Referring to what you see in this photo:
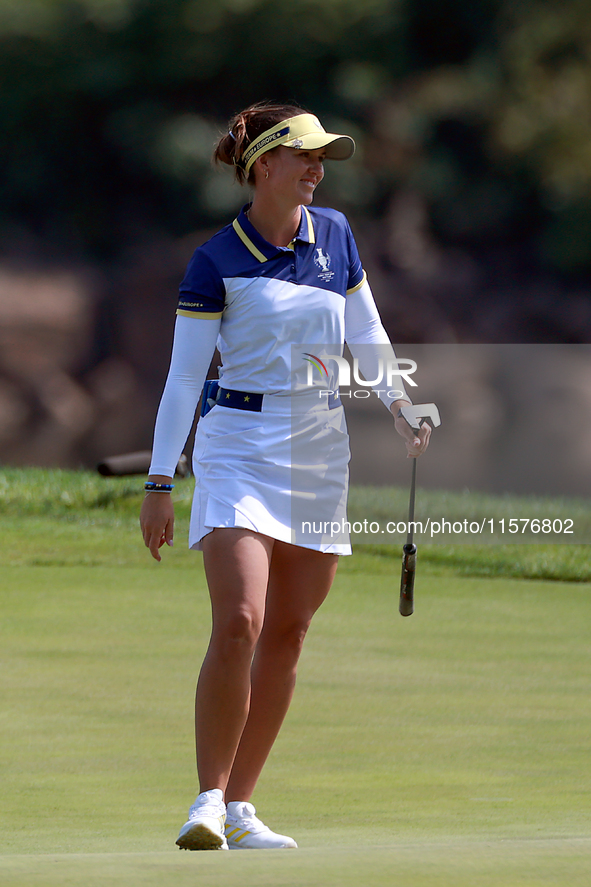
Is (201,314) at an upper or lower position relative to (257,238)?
lower

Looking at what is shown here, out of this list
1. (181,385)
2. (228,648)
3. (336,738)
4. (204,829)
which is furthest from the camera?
(336,738)

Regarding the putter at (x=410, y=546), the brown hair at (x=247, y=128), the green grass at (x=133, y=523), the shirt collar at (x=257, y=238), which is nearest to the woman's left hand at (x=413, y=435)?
the putter at (x=410, y=546)

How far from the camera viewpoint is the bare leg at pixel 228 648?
2.20 m

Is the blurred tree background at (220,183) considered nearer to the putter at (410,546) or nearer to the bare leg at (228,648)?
the putter at (410,546)

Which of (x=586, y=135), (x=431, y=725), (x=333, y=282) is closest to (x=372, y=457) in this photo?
(x=586, y=135)

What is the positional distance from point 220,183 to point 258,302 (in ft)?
36.3

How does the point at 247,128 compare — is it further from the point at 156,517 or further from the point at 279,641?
the point at 279,641

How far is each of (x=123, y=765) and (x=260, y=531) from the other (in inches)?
36.3

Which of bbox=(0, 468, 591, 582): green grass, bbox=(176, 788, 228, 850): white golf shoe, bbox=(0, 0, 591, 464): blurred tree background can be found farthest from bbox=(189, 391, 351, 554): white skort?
bbox=(0, 0, 591, 464): blurred tree background

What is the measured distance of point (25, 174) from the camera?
1331cm

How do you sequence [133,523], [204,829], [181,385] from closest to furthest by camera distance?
[204,829] < [181,385] < [133,523]

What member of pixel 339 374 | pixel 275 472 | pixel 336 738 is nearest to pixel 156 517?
pixel 275 472

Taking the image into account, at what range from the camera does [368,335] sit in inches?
101

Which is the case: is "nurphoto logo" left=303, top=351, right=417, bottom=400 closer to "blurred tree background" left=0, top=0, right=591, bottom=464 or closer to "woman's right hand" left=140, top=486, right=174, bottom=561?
"woman's right hand" left=140, top=486, right=174, bottom=561
